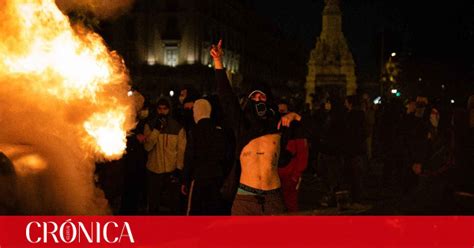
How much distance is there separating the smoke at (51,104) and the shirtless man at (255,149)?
115 cm

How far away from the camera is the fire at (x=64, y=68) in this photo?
578 cm

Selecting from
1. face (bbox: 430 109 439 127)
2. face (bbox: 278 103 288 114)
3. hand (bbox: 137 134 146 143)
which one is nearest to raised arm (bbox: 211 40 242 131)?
hand (bbox: 137 134 146 143)

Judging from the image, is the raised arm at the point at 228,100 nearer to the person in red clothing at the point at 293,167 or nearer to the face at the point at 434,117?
the person in red clothing at the point at 293,167

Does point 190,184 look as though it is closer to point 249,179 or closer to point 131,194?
point 249,179

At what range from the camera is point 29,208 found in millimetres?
4262

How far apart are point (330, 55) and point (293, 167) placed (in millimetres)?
44938

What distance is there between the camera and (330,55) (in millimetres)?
52938

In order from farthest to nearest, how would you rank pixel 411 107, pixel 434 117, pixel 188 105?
pixel 434 117
pixel 411 107
pixel 188 105

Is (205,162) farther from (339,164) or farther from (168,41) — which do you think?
(168,41)

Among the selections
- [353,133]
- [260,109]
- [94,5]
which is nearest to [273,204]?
[260,109]

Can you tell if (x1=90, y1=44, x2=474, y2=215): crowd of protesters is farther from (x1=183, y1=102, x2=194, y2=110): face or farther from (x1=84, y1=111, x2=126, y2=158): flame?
(x1=84, y1=111, x2=126, y2=158): flame
